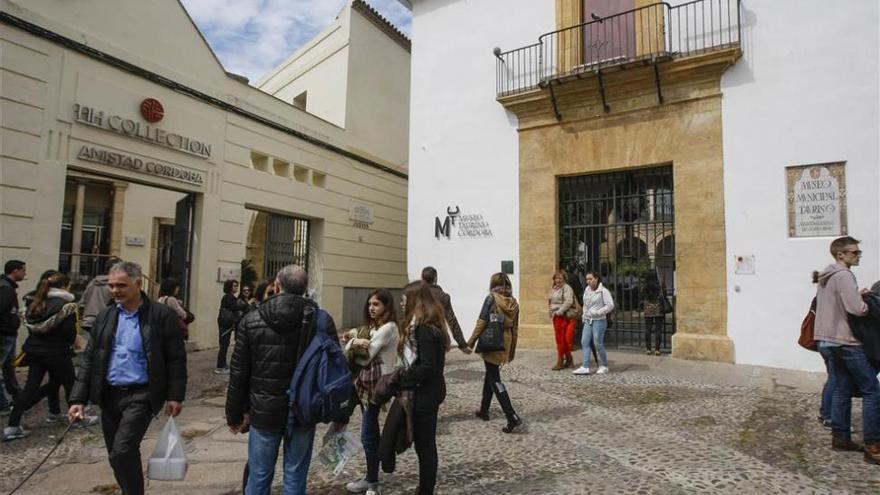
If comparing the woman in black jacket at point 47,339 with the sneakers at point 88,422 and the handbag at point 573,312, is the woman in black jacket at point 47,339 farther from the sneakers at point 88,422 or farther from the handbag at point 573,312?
the handbag at point 573,312

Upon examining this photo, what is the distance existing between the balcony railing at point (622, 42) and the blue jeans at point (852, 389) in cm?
604

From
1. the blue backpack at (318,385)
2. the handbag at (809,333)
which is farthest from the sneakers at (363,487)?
the handbag at (809,333)

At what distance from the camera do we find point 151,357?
3.09 metres

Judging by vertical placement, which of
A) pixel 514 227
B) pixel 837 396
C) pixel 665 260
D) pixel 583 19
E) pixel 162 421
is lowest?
pixel 162 421

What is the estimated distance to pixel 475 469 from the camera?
397 cm

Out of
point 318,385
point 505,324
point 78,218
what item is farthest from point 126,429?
point 78,218

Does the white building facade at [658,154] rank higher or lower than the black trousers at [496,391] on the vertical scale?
higher

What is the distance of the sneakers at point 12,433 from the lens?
473 centimetres

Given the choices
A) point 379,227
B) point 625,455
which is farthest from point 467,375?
point 379,227

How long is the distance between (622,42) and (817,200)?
4.39m

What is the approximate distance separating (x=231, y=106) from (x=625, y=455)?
34.1ft

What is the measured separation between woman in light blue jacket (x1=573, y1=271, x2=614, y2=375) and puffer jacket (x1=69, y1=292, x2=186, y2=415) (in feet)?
18.8

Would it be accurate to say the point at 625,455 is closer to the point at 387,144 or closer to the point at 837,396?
the point at 837,396

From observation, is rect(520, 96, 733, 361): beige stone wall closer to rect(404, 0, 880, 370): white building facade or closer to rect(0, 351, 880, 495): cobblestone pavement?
rect(404, 0, 880, 370): white building facade
